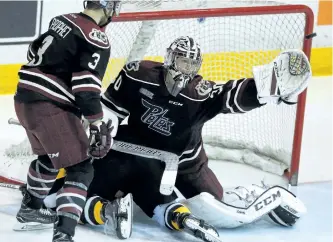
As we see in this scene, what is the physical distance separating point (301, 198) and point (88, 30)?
131 cm

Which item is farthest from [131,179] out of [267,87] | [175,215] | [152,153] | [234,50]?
[234,50]

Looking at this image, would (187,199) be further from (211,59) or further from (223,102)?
(211,59)

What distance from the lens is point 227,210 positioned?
122 inches

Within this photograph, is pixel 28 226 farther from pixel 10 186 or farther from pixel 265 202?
pixel 265 202

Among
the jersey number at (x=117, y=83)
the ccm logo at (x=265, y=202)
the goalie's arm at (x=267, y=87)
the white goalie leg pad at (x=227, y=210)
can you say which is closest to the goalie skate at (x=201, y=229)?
the white goalie leg pad at (x=227, y=210)

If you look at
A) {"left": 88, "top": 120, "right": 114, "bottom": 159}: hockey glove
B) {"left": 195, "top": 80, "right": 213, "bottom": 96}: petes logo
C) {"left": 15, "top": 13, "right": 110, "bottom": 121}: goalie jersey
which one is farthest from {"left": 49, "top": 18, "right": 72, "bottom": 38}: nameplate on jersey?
{"left": 195, "top": 80, "right": 213, "bottom": 96}: petes logo

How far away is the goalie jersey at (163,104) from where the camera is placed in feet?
9.99

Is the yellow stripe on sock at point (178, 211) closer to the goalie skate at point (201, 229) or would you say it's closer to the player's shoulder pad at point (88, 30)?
the goalie skate at point (201, 229)

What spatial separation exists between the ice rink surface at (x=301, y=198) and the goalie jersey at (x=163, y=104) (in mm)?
300

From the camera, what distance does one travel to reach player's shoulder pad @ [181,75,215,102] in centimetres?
305

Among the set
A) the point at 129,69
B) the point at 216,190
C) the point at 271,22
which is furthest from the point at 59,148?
the point at 271,22

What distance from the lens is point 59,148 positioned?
105 inches

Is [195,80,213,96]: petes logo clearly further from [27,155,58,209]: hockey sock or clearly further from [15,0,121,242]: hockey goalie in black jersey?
→ [27,155,58,209]: hockey sock

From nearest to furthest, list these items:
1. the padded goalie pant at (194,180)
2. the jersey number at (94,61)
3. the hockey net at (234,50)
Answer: the jersey number at (94,61)
the padded goalie pant at (194,180)
the hockey net at (234,50)
